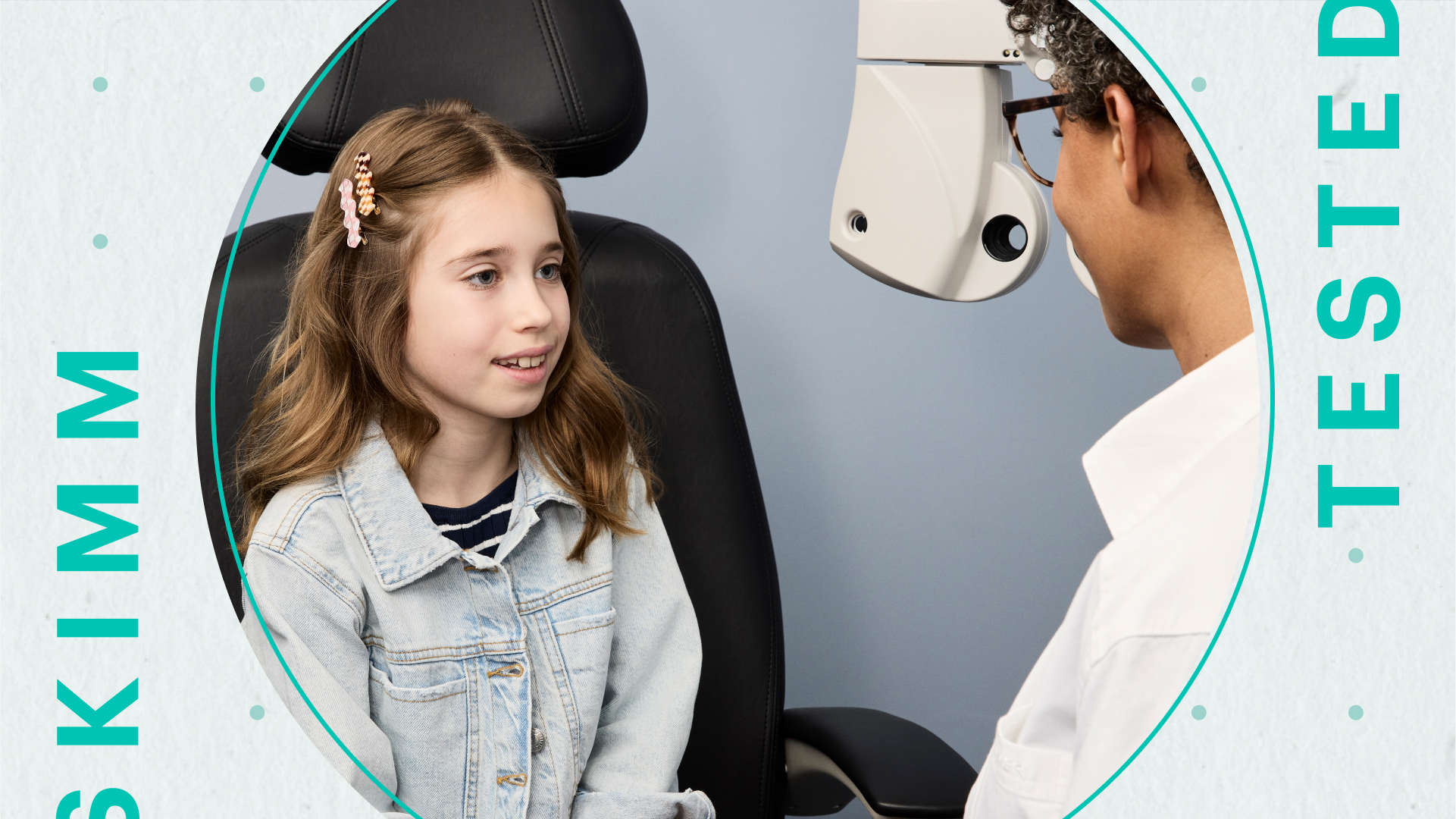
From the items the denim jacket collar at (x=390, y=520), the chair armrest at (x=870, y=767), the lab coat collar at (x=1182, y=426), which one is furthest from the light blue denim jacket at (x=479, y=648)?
the lab coat collar at (x=1182, y=426)

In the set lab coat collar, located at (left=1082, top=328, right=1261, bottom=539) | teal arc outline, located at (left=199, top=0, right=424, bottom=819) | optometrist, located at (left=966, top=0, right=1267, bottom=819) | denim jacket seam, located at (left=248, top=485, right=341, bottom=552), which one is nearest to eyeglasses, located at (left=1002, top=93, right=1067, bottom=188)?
optometrist, located at (left=966, top=0, right=1267, bottom=819)

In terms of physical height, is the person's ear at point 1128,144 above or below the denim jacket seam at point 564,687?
above

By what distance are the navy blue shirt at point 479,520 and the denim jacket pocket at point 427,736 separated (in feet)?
0.33

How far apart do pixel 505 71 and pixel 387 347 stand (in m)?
0.23

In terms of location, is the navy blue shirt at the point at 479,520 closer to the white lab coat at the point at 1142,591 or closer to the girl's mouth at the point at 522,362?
the girl's mouth at the point at 522,362

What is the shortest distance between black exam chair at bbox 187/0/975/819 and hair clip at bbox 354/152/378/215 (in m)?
0.05

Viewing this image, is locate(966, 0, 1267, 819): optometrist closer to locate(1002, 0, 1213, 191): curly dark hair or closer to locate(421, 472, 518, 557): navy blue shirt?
locate(1002, 0, 1213, 191): curly dark hair

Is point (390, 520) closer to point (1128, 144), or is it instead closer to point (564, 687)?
point (564, 687)

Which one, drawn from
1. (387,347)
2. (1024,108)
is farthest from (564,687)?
(1024,108)

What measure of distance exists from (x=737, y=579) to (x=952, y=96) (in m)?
0.42

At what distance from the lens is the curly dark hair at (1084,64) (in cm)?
65

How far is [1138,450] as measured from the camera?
0.63 meters

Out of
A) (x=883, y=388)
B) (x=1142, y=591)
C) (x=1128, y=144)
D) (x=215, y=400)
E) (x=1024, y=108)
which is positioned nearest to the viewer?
(x=1142, y=591)

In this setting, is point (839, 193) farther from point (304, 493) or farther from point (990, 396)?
point (304, 493)
